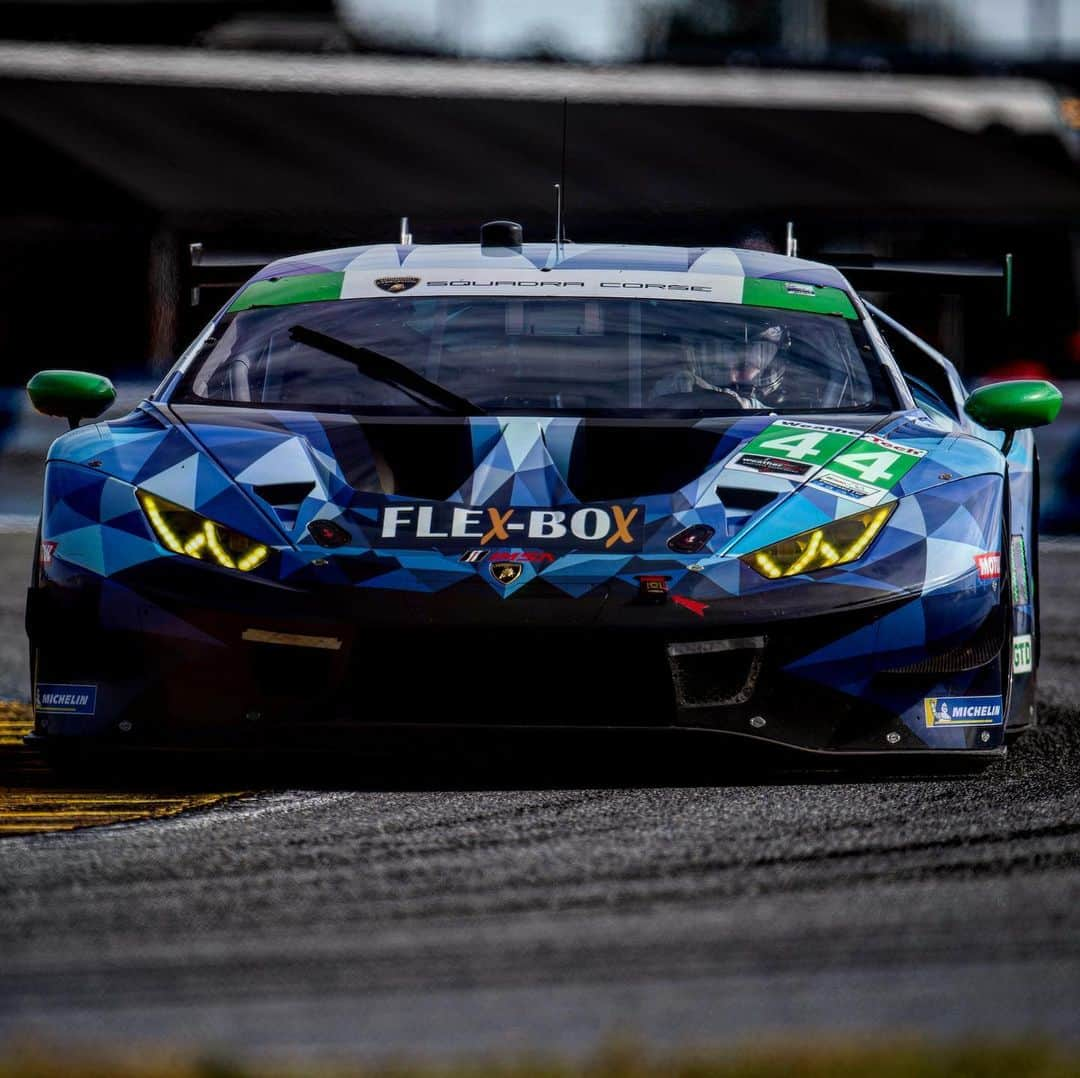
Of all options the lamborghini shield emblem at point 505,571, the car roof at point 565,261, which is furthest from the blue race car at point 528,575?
the car roof at point 565,261

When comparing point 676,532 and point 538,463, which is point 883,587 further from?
point 538,463

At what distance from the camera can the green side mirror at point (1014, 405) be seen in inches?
241

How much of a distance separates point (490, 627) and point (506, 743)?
252 mm

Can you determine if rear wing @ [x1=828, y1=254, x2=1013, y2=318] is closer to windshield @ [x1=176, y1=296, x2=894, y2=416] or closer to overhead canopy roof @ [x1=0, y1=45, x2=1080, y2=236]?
windshield @ [x1=176, y1=296, x2=894, y2=416]

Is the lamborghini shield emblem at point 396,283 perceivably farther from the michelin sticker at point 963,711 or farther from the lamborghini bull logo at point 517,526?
the michelin sticker at point 963,711

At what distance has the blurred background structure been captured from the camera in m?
23.2

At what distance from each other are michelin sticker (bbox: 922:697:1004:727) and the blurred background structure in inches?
580

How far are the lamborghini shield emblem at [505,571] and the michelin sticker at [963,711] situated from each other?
3.07 ft

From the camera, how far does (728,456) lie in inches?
217

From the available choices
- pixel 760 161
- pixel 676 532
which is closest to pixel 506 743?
pixel 676 532

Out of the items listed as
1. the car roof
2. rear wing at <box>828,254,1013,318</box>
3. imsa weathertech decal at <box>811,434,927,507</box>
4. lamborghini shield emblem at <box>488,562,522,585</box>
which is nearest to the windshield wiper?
the car roof

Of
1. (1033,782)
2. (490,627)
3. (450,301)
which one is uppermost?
(450,301)

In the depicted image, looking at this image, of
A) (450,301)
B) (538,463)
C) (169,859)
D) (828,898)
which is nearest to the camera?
(828,898)

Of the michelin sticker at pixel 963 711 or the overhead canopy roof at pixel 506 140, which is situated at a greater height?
the overhead canopy roof at pixel 506 140
